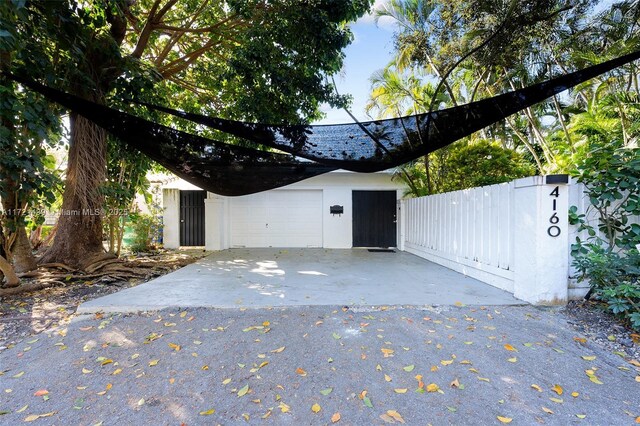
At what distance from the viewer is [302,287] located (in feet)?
13.9

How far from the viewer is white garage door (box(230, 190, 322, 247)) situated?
8.86 metres

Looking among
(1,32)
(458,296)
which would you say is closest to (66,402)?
(1,32)

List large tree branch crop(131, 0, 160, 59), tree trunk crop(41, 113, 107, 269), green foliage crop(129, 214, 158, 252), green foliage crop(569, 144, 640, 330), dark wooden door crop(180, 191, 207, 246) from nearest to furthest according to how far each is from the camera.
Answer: green foliage crop(569, 144, 640, 330) → tree trunk crop(41, 113, 107, 269) → large tree branch crop(131, 0, 160, 59) → green foliage crop(129, 214, 158, 252) → dark wooden door crop(180, 191, 207, 246)

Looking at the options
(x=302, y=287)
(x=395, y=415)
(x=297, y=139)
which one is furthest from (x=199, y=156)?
(x=395, y=415)

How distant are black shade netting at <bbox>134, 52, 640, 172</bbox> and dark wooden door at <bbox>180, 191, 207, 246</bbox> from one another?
552 centimetres

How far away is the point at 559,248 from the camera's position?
336 cm

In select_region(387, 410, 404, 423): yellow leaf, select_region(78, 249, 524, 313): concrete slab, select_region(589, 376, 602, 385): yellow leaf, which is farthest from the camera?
select_region(78, 249, 524, 313): concrete slab

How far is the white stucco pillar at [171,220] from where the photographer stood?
861 centimetres

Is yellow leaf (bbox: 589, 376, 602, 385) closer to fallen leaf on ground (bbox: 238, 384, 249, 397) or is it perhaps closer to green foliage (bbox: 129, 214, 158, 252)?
fallen leaf on ground (bbox: 238, 384, 249, 397)

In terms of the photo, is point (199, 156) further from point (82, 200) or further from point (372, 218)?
point (372, 218)

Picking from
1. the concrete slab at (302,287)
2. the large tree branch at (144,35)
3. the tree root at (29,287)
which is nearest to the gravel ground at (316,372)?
the concrete slab at (302,287)

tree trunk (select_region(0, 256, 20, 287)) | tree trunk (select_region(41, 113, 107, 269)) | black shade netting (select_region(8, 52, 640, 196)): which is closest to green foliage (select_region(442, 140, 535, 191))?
black shade netting (select_region(8, 52, 640, 196))

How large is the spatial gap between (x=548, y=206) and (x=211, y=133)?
6.39 meters

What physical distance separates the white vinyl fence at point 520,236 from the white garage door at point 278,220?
413 centimetres
